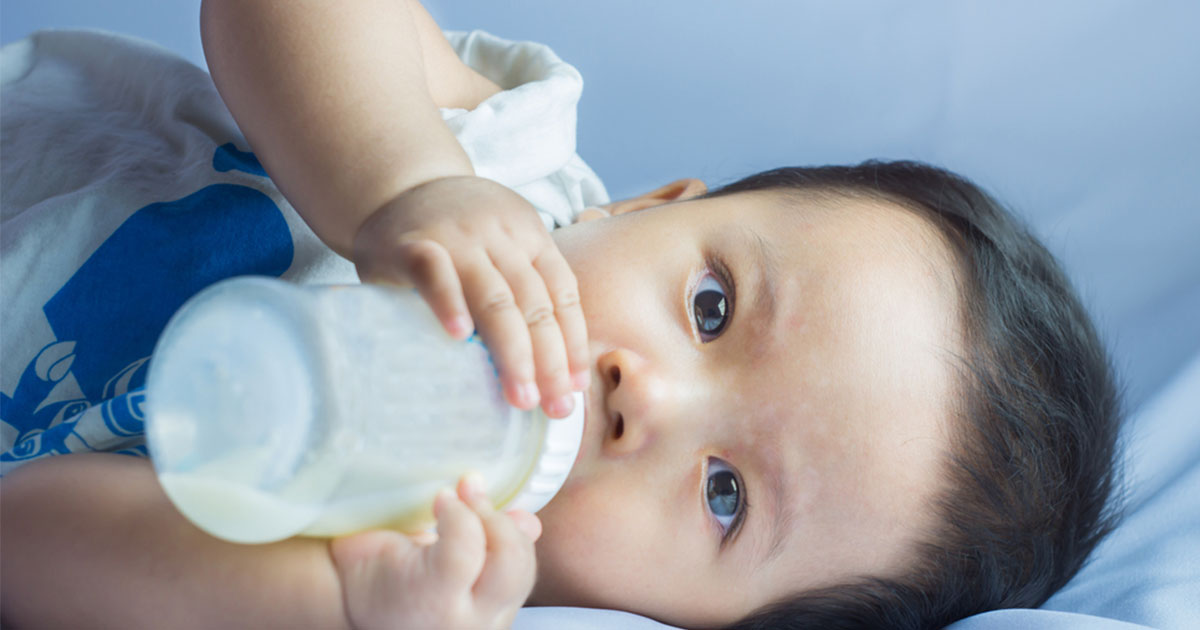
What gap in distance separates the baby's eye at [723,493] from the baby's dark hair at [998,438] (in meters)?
0.15

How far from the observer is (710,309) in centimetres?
91

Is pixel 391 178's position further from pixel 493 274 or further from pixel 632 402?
pixel 632 402

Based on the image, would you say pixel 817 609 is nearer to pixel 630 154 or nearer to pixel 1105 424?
pixel 1105 424

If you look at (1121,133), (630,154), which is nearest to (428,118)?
(630,154)

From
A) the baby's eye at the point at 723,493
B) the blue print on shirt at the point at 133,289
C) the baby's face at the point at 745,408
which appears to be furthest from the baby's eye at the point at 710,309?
the blue print on shirt at the point at 133,289

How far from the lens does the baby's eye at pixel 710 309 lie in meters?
0.90

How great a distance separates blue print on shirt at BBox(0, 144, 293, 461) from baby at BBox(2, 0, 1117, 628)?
0.46 feet

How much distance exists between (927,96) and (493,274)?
1.48m

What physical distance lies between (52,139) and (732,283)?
0.80 metres

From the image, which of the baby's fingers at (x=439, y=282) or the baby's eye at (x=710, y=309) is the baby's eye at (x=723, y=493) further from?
→ the baby's fingers at (x=439, y=282)

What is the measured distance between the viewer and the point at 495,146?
44.1 inches

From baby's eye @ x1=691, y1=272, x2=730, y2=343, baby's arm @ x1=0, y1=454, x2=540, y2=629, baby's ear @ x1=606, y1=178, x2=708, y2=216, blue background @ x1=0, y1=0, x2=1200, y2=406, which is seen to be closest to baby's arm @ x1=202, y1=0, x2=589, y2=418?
baby's arm @ x1=0, y1=454, x2=540, y2=629

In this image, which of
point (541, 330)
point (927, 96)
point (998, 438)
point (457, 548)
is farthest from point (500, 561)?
point (927, 96)

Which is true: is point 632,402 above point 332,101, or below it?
below
